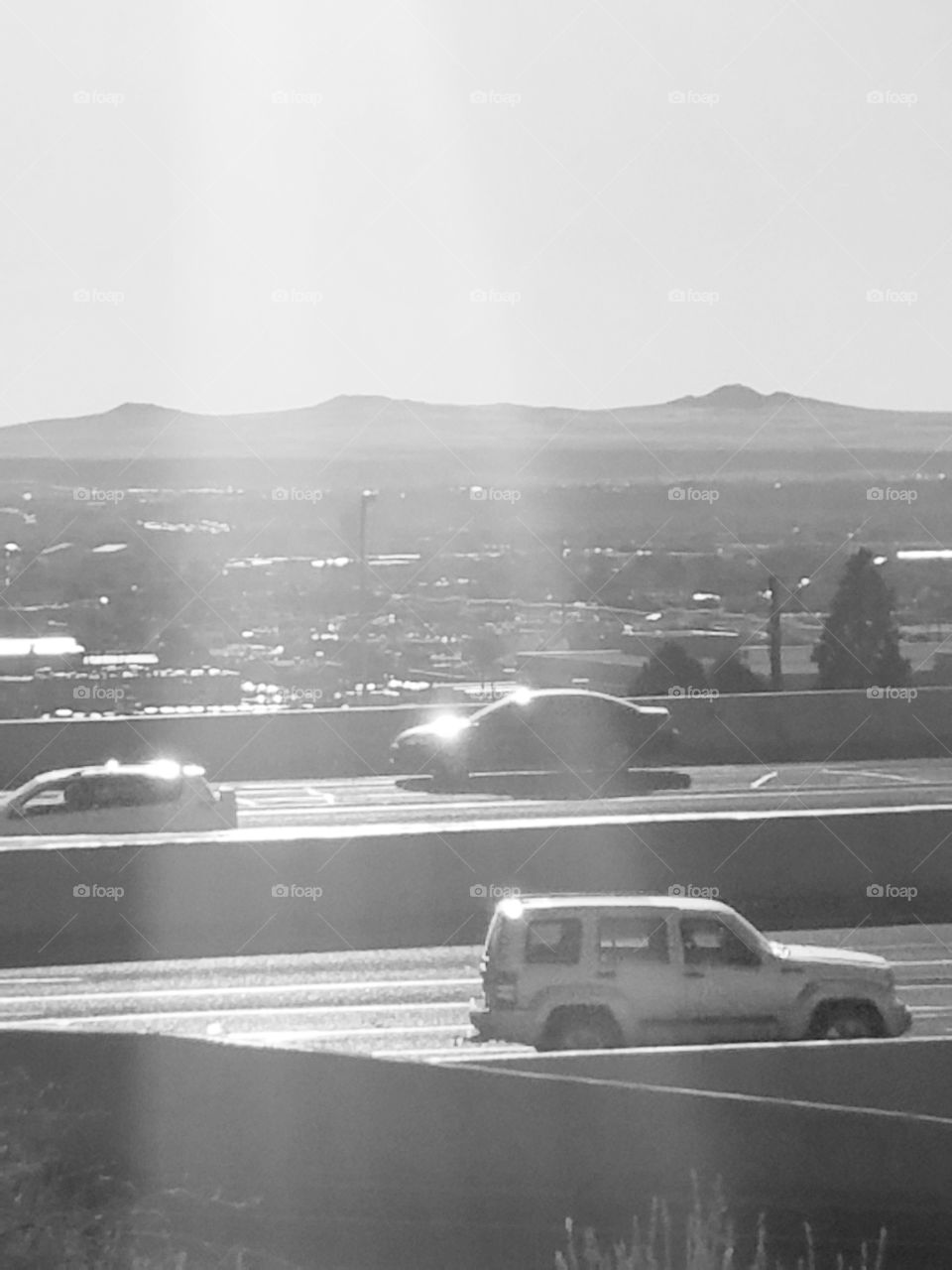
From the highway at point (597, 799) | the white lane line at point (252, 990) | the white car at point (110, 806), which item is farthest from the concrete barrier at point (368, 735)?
the white lane line at point (252, 990)

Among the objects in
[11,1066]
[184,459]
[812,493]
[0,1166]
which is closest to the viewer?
[0,1166]

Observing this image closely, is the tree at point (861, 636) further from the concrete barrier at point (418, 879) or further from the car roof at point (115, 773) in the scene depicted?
the car roof at point (115, 773)

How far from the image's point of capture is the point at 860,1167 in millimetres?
7723

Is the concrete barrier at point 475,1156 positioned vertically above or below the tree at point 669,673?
below

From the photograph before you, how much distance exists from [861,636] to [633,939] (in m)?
32.2

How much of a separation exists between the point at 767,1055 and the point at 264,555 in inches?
2170

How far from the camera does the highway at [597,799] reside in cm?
2148

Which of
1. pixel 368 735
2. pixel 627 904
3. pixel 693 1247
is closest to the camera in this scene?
pixel 693 1247

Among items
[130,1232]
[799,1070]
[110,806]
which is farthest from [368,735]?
A: [130,1232]

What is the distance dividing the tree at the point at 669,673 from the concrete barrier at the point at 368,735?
832cm

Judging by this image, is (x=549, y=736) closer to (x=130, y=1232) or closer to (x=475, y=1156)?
(x=475, y=1156)

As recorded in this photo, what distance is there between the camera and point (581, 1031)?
10.4m

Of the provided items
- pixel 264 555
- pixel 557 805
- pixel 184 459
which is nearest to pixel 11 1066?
pixel 557 805

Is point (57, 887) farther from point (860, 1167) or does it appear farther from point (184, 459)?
point (184, 459)
